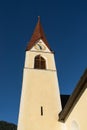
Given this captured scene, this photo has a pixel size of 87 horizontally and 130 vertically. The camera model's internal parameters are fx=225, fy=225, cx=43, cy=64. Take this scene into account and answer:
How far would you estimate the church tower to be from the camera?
14734mm

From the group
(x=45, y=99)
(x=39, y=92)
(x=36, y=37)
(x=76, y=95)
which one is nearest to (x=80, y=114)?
(x=76, y=95)

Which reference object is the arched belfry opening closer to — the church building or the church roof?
the church building

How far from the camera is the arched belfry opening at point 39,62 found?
18773mm

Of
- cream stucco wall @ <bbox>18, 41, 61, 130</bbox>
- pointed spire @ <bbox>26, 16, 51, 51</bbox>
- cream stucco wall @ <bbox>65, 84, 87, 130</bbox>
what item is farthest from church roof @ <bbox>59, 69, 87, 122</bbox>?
pointed spire @ <bbox>26, 16, 51, 51</bbox>

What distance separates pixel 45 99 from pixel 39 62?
13.5 feet

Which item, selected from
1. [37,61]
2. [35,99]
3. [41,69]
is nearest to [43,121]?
[35,99]

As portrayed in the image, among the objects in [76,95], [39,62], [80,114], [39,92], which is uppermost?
[39,62]

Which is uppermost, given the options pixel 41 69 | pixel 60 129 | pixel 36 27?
pixel 36 27

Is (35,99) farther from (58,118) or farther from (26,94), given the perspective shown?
(58,118)

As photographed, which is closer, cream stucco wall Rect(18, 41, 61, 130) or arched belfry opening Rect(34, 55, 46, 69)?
cream stucco wall Rect(18, 41, 61, 130)

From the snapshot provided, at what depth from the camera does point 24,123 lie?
14539 millimetres

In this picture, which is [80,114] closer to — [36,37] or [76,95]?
[76,95]

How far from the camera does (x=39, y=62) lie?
19141mm

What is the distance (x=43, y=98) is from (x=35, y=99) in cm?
60
